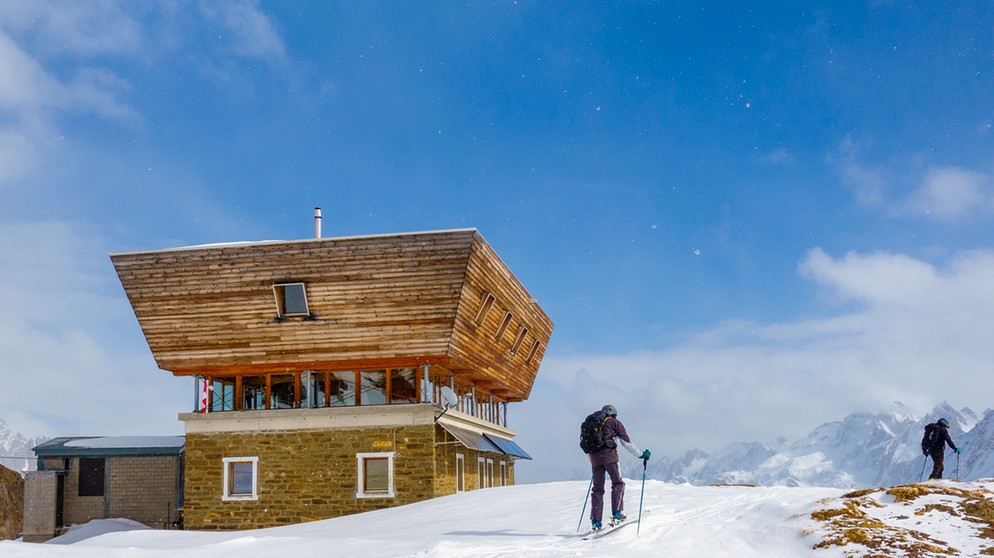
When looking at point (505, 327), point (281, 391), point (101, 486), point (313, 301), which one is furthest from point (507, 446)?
point (101, 486)

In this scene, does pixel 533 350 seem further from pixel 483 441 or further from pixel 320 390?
pixel 320 390

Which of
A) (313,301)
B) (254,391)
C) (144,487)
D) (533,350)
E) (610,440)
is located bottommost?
(144,487)

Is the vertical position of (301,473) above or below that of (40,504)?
above

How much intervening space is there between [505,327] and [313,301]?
308 inches

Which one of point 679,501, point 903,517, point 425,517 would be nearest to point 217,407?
point 425,517

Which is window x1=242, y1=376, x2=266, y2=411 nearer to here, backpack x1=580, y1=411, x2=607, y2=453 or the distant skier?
backpack x1=580, y1=411, x2=607, y2=453

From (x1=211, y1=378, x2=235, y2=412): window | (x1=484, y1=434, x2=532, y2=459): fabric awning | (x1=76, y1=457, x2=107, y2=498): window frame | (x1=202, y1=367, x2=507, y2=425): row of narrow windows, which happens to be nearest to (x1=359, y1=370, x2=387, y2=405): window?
(x1=202, y1=367, x2=507, y2=425): row of narrow windows

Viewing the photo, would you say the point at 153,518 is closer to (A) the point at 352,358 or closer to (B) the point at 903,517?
(A) the point at 352,358

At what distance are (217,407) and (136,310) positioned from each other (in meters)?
3.99

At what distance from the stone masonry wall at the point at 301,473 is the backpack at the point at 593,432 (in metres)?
12.2

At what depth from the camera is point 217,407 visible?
29.2 metres

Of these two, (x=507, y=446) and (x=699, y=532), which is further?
(x=507, y=446)

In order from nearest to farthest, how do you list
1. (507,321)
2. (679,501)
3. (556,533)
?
1. (556,533)
2. (679,501)
3. (507,321)

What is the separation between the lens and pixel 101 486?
3466cm
